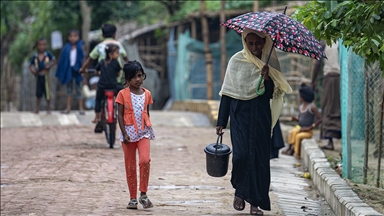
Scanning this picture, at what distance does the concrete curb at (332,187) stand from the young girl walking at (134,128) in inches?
69.2

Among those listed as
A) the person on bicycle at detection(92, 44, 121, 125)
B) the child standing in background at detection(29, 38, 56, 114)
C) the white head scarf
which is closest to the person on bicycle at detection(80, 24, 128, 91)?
the person on bicycle at detection(92, 44, 121, 125)

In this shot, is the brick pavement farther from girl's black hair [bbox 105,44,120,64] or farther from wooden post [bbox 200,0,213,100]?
wooden post [bbox 200,0,213,100]

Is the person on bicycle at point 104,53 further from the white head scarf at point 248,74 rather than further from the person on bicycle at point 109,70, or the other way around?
the white head scarf at point 248,74

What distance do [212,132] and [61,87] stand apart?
13.0 metres

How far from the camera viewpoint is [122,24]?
26359 millimetres

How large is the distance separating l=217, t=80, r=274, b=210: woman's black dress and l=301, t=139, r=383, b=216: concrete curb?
70cm

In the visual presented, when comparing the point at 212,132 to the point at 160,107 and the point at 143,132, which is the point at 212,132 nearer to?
→ the point at 143,132

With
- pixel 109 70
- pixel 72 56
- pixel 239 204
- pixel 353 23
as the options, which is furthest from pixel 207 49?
pixel 353 23

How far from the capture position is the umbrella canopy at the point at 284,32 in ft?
19.9

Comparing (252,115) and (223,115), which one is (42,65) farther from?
(252,115)

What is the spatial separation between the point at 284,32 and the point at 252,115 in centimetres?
86

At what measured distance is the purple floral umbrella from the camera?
6.07 meters

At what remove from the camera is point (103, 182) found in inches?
322

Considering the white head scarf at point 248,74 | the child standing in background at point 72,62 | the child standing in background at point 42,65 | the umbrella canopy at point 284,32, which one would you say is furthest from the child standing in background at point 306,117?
the child standing in background at point 42,65
